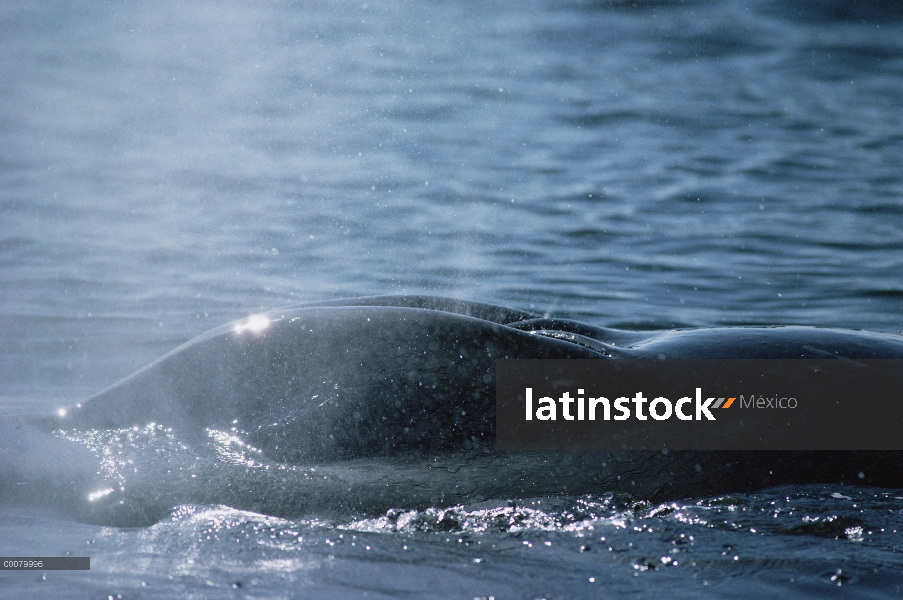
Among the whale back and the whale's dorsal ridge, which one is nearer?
the whale back

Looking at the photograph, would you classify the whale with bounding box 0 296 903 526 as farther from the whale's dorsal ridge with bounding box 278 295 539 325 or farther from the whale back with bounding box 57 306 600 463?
the whale's dorsal ridge with bounding box 278 295 539 325

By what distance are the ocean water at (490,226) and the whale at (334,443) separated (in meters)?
0.08

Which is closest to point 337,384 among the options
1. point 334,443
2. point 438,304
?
point 334,443

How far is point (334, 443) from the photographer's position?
10.4 feet

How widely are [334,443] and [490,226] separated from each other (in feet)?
20.0

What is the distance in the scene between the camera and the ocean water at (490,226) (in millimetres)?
2779

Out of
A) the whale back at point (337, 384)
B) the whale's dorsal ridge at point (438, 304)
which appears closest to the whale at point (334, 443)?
the whale back at point (337, 384)

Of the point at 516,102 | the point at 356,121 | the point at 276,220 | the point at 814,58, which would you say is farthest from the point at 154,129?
the point at 814,58

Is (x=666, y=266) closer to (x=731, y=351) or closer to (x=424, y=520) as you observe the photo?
(x=731, y=351)

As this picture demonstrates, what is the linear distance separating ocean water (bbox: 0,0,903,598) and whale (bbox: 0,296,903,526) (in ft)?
0.26

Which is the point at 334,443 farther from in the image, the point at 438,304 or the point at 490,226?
the point at 490,226

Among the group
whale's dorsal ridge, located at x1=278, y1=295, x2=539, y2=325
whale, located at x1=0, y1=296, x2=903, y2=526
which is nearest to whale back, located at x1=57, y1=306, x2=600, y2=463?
whale, located at x1=0, y1=296, x2=903, y2=526

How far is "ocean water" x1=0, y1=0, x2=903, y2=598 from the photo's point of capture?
2.78m

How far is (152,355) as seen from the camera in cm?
565
